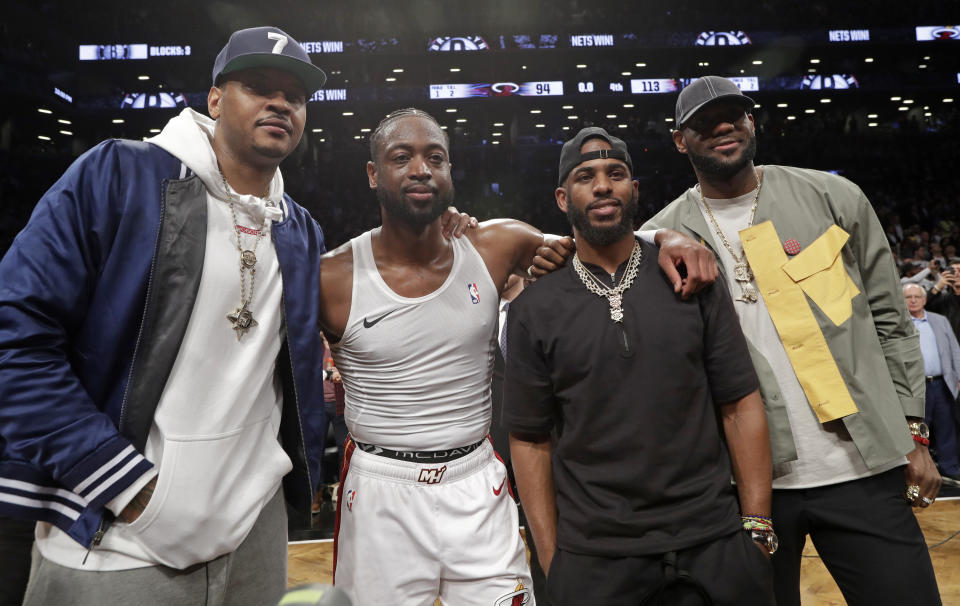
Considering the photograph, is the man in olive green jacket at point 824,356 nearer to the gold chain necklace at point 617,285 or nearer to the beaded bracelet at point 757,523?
the beaded bracelet at point 757,523

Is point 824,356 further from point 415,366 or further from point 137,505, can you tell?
point 137,505

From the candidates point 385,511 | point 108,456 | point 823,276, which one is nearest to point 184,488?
point 108,456

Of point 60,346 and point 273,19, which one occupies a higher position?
point 273,19

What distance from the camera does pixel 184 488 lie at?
4.56 feet

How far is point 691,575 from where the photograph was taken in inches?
57.4

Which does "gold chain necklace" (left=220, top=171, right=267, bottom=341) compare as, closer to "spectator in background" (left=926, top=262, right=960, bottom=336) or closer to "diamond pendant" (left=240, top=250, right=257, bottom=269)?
"diamond pendant" (left=240, top=250, right=257, bottom=269)

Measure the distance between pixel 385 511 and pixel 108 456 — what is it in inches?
29.7

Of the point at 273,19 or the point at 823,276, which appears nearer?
the point at 823,276

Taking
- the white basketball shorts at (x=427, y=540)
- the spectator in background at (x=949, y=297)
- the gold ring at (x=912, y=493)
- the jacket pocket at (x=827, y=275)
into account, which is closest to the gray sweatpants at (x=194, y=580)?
the white basketball shorts at (x=427, y=540)

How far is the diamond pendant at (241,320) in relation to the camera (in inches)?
60.4

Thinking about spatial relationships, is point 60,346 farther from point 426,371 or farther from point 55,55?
point 55,55

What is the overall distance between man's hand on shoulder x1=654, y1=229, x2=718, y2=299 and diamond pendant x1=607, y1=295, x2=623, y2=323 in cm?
14

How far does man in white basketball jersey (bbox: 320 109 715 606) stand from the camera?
5.91 feet

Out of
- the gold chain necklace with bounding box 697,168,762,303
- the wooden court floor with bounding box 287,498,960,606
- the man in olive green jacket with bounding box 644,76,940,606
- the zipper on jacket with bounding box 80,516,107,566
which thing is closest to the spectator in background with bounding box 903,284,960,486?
the wooden court floor with bounding box 287,498,960,606
